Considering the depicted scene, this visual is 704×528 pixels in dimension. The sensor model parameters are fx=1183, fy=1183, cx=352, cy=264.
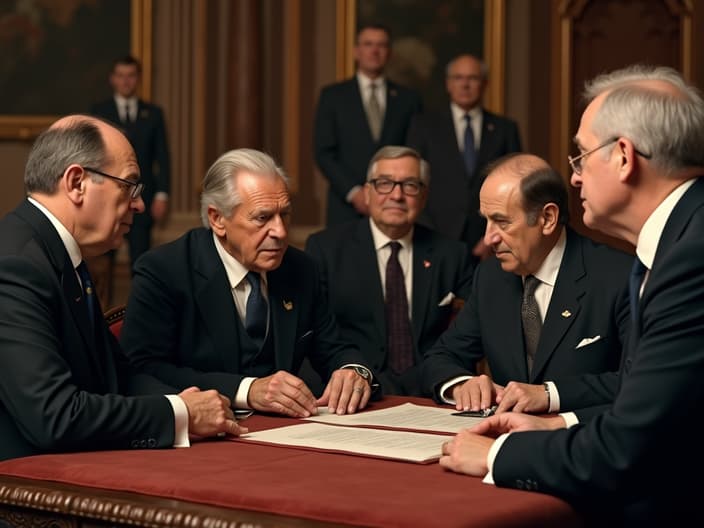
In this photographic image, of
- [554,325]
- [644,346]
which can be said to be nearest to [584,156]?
[644,346]

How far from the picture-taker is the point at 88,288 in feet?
10.9

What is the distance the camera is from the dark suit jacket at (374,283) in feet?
18.1

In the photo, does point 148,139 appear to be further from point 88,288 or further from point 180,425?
point 180,425

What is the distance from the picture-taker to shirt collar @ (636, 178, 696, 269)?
271 centimetres

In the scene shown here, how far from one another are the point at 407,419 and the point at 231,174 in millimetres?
1298

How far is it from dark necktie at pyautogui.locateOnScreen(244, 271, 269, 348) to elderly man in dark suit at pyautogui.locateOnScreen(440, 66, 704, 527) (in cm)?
141

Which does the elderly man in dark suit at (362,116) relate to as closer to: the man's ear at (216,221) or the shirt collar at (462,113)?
the shirt collar at (462,113)

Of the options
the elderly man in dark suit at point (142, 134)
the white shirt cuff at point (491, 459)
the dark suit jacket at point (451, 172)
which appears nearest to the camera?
the white shirt cuff at point (491, 459)

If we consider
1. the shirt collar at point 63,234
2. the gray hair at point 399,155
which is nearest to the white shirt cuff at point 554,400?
the shirt collar at point 63,234

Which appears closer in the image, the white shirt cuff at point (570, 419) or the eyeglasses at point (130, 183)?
the white shirt cuff at point (570, 419)

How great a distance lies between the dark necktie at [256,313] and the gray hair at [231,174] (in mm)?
267

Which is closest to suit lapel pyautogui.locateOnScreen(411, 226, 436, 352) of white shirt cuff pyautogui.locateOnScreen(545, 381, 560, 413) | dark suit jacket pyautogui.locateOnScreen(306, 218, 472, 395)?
dark suit jacket pyautogui.locateOnScreen(306, 218, 472, 395)

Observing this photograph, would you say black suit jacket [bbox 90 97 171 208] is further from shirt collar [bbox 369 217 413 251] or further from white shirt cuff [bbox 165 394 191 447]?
white shirt cuff [bbox 165 394 191 447]

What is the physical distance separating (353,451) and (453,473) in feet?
0.97
